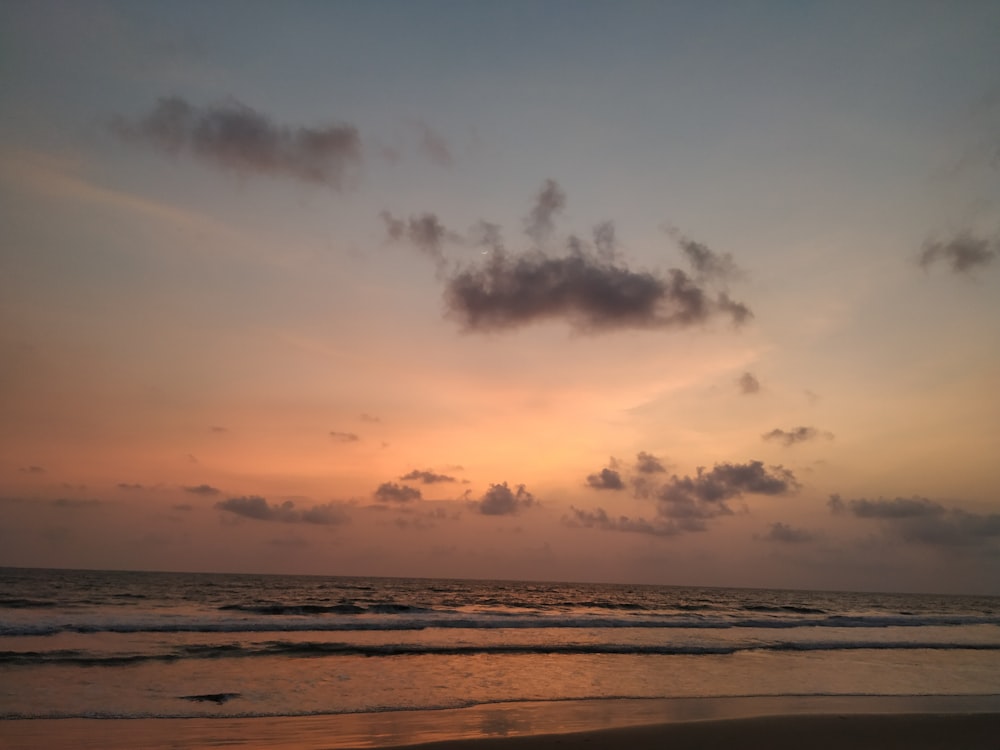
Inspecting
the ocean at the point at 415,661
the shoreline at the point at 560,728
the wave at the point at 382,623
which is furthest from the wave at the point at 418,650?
the shoreline at the point at 560,728

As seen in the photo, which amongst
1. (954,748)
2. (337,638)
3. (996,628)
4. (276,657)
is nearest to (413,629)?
(337,638)

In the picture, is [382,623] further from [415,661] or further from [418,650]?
[415,661]

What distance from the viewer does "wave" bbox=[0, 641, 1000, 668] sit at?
18328 millimetres

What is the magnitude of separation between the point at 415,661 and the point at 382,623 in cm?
1122

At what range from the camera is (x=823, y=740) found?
38.5 ft

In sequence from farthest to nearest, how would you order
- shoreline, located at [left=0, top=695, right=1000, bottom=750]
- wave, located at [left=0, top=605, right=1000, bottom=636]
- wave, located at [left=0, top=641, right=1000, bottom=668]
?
wave, located at [left=0, top=605, right=1000, bottom=636], wave, located at [left=0, top=641, right=1000, bottom=668], shoreline, located at [left=0, top=695, right=1000, bottom=750]

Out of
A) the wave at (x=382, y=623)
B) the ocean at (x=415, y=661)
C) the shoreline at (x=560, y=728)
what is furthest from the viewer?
the wave at (x=382, y=623)

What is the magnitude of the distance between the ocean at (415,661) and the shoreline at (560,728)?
0.75 meters

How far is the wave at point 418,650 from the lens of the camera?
1833 centimetres

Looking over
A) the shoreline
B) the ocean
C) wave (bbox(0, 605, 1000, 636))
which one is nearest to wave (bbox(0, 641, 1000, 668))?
the ocean

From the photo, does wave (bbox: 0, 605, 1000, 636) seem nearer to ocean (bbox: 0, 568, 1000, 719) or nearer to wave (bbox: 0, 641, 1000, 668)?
ocean (bbox: 0, 568, 1000, 719)

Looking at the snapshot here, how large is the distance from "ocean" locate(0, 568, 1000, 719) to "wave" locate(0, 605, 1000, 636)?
131mm

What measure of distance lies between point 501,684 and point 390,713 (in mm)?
3924

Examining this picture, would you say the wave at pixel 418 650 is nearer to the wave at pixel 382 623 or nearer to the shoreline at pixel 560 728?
the wave at pixel 382 623
